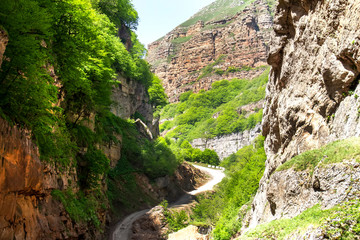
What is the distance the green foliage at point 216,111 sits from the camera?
99.2 metres

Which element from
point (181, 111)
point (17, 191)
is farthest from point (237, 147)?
point (17, 191)

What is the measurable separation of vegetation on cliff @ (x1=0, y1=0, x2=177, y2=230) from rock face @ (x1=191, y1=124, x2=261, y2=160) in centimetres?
6042

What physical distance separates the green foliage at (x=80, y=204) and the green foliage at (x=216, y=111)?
7213 centimetres

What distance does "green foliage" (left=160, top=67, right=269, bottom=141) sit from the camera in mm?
99250

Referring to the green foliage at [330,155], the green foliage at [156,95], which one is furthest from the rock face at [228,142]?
the green foliage at [330,155]

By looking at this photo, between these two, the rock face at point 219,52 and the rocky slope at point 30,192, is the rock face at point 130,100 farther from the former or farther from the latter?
the rock face at point 219,52

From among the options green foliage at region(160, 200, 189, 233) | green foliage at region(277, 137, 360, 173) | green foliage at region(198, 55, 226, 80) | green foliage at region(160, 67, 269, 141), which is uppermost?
green foliage at region(198, 55, 226, 80)

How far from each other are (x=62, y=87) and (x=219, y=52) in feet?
449

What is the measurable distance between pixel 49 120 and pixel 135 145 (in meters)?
29.1

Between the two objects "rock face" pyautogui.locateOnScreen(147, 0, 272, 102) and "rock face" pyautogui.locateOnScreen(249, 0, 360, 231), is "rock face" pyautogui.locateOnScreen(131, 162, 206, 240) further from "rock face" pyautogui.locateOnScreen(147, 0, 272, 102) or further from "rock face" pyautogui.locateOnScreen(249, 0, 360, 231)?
"rock face" pyautogui.locateOnScreen(147, 0, 272, 102)

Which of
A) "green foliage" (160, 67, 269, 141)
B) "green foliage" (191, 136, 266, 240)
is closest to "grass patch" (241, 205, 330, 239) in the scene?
"green foliage" (191, 136, 266, 240)

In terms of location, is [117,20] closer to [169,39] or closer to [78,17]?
[78,17]

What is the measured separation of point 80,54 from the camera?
771 inches

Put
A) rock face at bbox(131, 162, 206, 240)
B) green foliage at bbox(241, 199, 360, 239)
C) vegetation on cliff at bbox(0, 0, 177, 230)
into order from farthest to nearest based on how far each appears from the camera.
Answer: rock face at bbox(131, 162, 206, 240), vegetation on cliff at bbox(0, 0, 177, 230), green foliage at bbox(241, 199, 360, 239)
